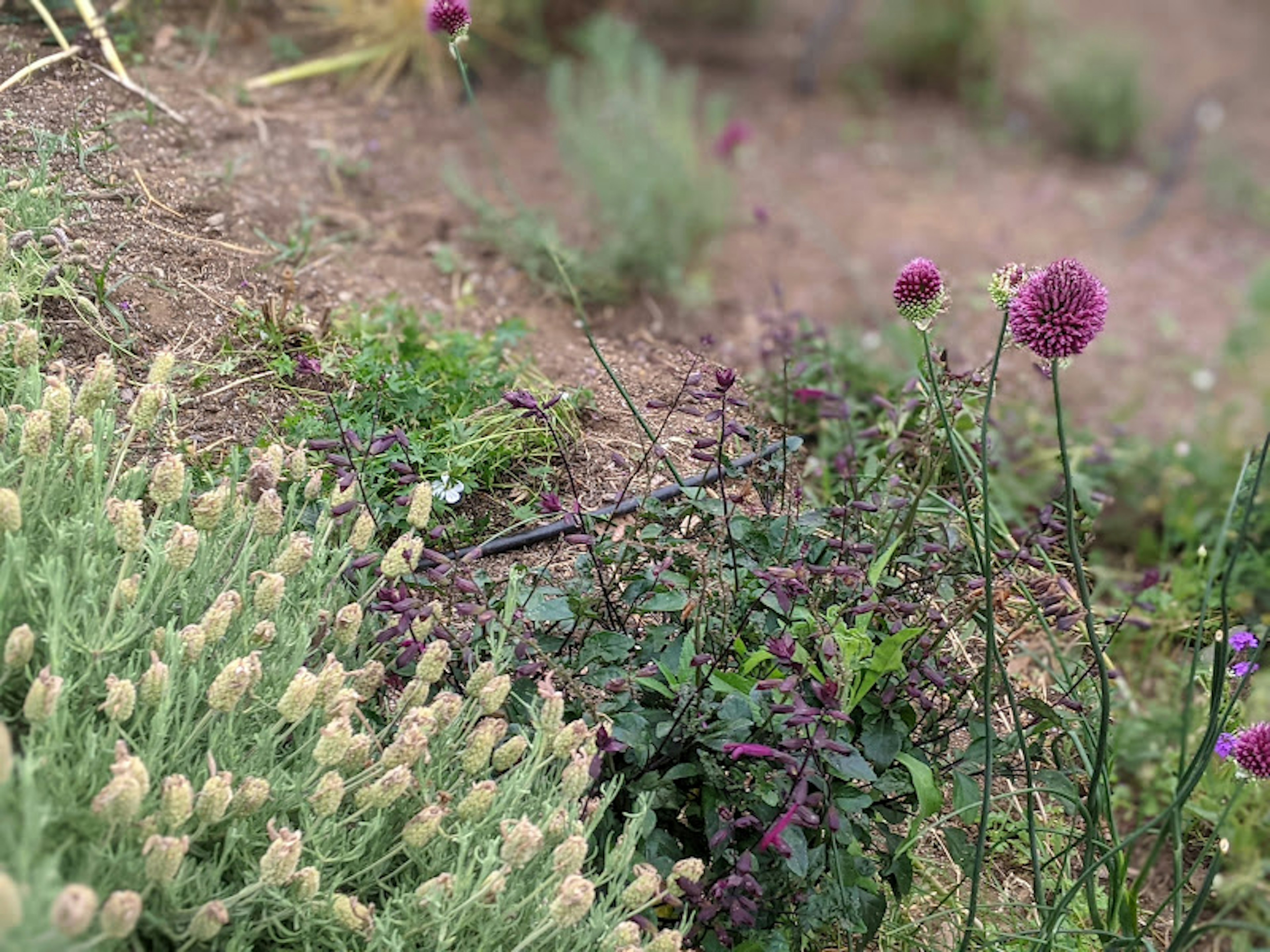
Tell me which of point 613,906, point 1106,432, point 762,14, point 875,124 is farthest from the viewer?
point 762,14

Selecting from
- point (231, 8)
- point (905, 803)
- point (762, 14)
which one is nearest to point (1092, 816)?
point (905, 803)

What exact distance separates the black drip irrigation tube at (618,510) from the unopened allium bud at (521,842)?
71 cm

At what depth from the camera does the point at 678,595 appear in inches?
83.0

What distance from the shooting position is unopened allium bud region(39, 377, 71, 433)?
185 centimetres

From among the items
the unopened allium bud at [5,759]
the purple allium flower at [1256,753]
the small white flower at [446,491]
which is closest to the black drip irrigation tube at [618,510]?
the small white flower at [446,491]

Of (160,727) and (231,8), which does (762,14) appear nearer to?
(231,8)

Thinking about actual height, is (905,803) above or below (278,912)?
below

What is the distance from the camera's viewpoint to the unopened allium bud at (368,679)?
1885 millimetres

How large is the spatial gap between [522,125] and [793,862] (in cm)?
423

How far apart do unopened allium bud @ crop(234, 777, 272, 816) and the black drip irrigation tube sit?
26.3 inches

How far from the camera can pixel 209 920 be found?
1.48 metres

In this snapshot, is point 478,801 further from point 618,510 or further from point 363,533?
point 618,510

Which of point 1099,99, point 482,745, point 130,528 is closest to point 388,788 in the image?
point 482,745

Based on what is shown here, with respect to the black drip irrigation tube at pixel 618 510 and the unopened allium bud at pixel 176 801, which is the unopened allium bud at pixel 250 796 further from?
the black drip irrigation tube at pixel 618 510
